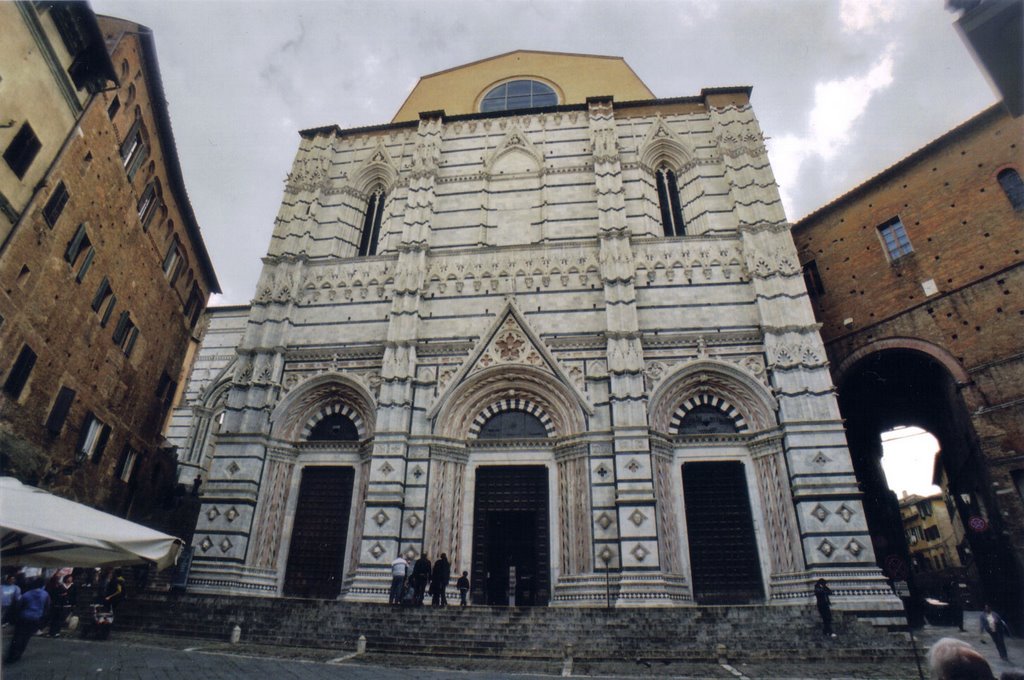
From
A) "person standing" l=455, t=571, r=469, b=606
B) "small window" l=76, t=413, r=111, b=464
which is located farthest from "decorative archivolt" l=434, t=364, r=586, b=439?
"small window" l=76, t=413, r=111, b=464

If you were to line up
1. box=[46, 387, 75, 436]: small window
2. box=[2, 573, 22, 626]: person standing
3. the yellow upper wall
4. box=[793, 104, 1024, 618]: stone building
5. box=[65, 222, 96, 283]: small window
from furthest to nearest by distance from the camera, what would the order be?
1. the yellow upper wall
2. box=[793, 104, 1024, 618]: stone building
3. box=[65, 222, 96, 283]: small window
4. box=[46, 387, 75, 436]: small window
5. box=[2, 573, 22, 626]: person standing

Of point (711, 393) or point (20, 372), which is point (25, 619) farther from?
point (711, 393)

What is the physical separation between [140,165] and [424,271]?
951 centimetres

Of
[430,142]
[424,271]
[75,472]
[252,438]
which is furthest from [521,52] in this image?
[75,472]

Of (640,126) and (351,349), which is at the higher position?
(640,126)

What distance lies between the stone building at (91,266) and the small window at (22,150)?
76mm

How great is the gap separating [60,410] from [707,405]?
17.1 meters

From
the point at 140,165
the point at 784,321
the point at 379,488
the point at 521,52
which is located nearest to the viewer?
the point at 379,488

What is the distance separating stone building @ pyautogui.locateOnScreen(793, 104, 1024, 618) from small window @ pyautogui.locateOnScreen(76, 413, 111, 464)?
21.2 m

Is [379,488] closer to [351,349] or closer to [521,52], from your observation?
[351,349]

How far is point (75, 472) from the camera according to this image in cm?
1562

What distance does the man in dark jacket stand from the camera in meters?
12.4

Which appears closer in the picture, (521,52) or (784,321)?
(784,321)

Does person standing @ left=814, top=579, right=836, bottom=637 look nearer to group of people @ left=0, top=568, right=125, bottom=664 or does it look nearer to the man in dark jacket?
the man in dark jacket
